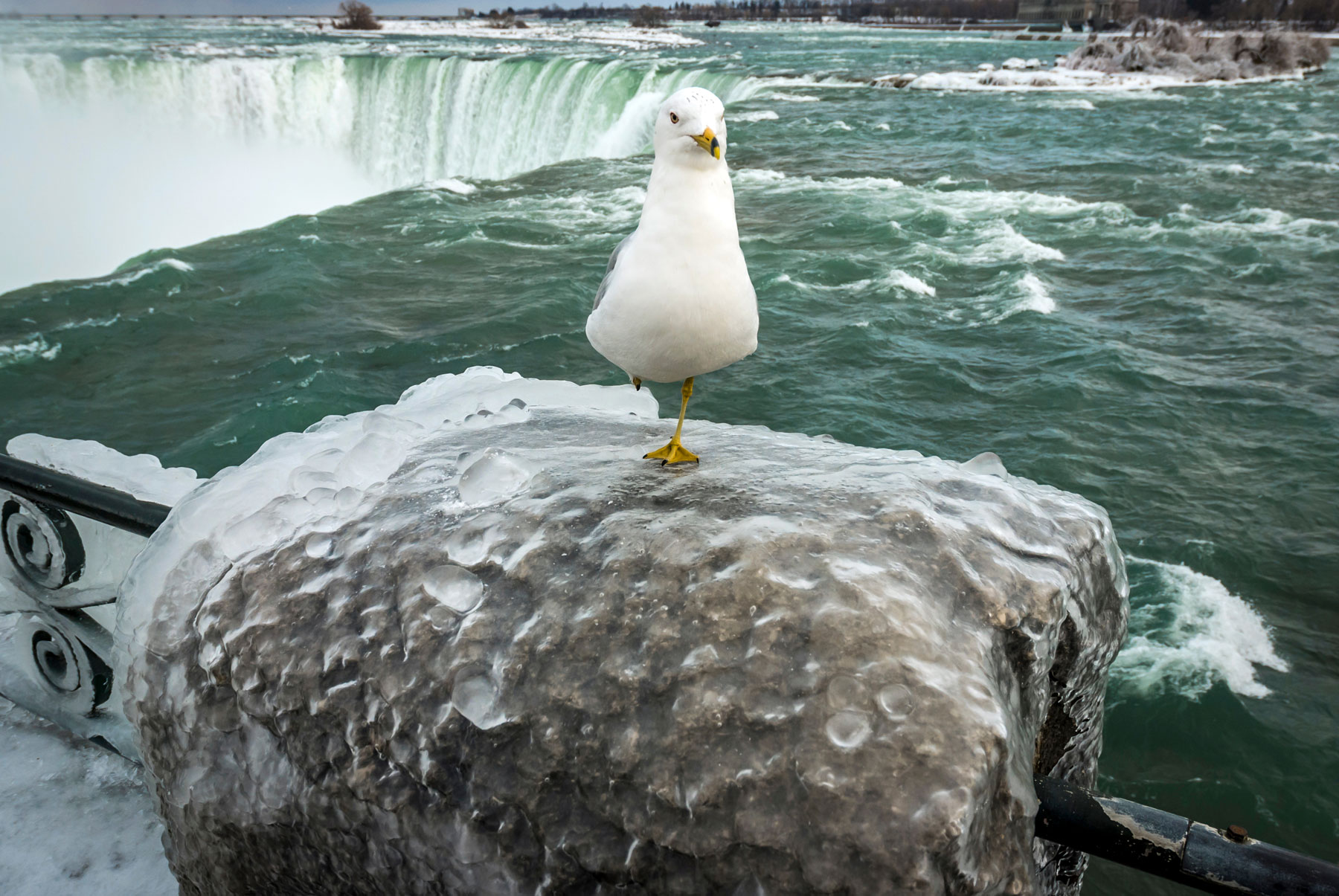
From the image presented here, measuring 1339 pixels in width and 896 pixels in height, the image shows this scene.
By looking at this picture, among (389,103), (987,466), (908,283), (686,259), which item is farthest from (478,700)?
(389,103)

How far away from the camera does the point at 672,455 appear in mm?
2369

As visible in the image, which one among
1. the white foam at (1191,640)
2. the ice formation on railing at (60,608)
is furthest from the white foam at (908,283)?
the ice formation on railing at (60,608)

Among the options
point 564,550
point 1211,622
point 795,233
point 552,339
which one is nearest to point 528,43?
point 795,233

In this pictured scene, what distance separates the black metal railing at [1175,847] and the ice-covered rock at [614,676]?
54 mm

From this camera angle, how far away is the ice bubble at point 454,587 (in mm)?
1606

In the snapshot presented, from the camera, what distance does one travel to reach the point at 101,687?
2.33 metres

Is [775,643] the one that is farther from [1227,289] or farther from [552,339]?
[1227,289]

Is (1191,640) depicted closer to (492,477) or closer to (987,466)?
(987,466)

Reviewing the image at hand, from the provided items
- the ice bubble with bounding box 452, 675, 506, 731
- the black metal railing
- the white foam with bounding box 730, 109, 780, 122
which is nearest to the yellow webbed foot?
the ice bubble with bounding box 452, 675, 506, 731

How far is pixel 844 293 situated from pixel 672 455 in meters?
8.87

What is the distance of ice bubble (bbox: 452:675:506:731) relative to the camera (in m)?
1.44

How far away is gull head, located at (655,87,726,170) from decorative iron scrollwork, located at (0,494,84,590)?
171cm

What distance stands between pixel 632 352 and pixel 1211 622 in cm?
509

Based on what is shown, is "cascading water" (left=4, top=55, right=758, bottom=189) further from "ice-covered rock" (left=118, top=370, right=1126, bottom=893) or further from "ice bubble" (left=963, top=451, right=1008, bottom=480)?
"ice-covered rock" (left=118, top=370, right=1126, bottom=893)
